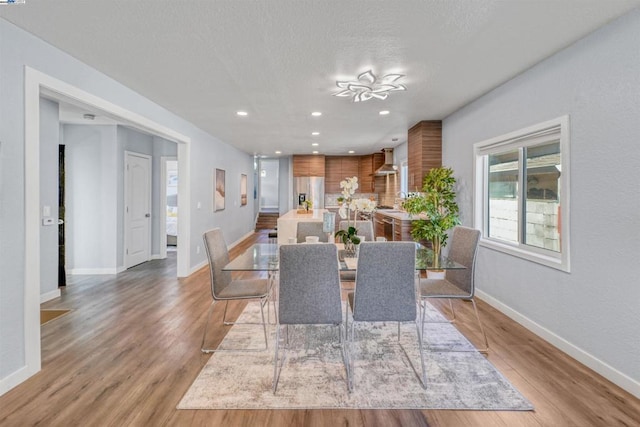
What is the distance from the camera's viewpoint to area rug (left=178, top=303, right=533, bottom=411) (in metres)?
1.98

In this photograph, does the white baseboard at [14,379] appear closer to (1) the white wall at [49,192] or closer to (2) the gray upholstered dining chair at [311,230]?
(1) the white wall at [49,192]

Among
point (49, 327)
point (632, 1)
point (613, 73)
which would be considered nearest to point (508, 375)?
point (613, 73)

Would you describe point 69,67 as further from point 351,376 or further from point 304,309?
point 351,376

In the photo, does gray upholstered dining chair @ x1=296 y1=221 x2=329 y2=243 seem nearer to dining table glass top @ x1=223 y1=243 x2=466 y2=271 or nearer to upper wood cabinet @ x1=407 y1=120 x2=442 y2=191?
dining table glass top @ x1=223 y1=243 x2=466 y2=271

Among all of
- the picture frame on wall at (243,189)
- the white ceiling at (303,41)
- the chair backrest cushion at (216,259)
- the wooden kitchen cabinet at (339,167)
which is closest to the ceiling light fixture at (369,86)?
the white ceiling at (303,41)

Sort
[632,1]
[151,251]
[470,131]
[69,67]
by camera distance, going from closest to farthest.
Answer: [632,1]
[69,67]
[470,131]
[151,251]

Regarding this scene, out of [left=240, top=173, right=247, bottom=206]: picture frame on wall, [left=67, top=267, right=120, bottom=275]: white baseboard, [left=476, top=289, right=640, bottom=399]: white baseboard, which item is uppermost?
[left=240, top=173, right=247, bottom=206]: picture frame on wall

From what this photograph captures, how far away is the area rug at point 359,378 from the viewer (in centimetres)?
198

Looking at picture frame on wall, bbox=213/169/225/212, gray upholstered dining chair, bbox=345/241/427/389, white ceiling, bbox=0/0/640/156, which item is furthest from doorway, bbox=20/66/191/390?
picture frame on wall, bbox=213/169/225/212

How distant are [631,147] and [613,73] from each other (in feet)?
1.80

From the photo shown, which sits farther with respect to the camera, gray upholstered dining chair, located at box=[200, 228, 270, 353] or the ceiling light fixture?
the ceiling light fixture

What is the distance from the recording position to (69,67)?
2.66 meters

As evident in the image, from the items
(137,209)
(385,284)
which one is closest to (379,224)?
(137,209)

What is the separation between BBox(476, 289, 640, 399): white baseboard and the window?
1.96 ft
